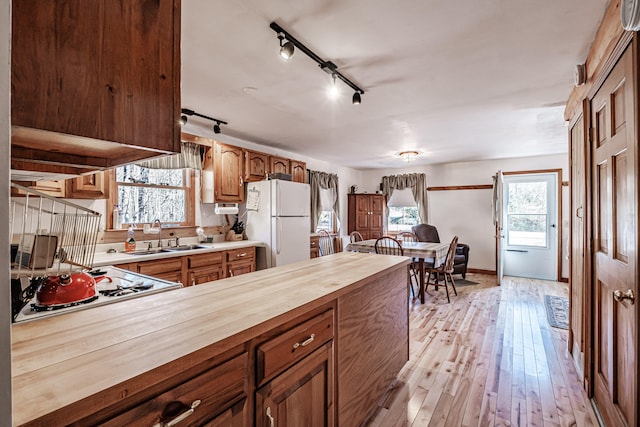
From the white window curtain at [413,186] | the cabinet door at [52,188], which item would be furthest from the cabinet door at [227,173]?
the white window curtain at [413,186]

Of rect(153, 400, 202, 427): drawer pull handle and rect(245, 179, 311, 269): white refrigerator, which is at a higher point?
rect(245, 179, 311, 269): white refrigerator

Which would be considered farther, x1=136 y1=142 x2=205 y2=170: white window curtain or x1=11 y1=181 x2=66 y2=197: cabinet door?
x1=136 y1=142 x2=205 y2=170: white window curtain

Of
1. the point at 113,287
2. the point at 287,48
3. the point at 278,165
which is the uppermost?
the point at 287,48

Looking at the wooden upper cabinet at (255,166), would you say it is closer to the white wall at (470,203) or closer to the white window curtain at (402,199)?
the white window curtain at (402,199)

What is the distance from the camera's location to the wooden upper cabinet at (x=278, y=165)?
4580 millimetres

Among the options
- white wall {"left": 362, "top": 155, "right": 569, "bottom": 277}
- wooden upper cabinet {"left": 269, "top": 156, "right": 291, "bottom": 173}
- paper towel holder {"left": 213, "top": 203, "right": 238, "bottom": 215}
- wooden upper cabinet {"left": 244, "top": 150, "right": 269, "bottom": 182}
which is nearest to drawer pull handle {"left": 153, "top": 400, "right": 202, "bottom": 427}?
paper towel holder {"left": 213, "top": 203, "right": 238, "bottom": 215}

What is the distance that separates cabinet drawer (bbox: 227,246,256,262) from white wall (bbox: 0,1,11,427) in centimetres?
328

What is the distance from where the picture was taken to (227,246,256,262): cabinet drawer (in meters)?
3.68

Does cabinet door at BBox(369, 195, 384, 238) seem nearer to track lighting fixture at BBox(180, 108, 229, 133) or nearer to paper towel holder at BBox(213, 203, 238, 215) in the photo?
paper towel holder at BBox(213, 203, 238, 215)

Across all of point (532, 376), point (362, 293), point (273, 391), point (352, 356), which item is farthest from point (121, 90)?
point (532, 376)

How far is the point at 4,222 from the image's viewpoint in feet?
1.43

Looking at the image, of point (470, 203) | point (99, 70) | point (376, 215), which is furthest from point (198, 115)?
point (470, 203)

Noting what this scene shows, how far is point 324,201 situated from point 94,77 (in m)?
5.55

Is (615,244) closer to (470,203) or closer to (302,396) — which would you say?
(302,396)
